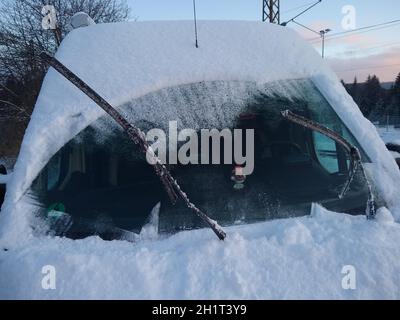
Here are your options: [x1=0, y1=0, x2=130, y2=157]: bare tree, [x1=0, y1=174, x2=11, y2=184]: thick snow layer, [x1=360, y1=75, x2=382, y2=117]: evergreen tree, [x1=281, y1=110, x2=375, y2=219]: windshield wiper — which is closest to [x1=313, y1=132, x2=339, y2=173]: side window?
[x1=281, y1=110, x2=375, y2=219]: windshield wiper

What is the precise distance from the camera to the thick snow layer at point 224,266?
1.38 metres

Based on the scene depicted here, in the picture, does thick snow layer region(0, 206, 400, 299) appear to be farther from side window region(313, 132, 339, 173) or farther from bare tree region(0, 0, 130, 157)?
bare tree region(0, 0, 130, 157)

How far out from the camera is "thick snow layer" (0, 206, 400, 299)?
138 cm

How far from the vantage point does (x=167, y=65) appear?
231cm

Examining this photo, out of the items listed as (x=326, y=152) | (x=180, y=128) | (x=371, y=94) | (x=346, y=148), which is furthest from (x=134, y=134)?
(x=371, y=94)

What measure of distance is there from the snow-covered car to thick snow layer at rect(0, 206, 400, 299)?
0.24 metres

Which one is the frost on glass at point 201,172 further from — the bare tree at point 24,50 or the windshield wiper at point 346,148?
the bare tree at point 24,50

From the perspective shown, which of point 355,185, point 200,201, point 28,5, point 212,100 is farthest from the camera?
point 28,5

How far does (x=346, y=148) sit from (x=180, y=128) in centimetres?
87

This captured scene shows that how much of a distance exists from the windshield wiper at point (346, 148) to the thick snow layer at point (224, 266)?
0.58ft

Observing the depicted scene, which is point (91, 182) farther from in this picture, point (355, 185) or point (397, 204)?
point (397, 204)

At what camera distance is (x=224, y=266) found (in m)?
1.47
